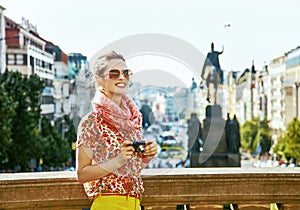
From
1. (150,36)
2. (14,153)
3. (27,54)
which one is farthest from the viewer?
(27,54)

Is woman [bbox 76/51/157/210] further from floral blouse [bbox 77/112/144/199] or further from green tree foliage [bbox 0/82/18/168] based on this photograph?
green tree foliage [bbox 0/82/18/168]

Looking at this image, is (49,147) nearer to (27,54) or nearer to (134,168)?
(27,54)

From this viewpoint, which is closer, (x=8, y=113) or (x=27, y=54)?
(x=8, y=113)

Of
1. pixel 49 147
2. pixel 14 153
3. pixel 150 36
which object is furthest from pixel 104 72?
pixel 49 147

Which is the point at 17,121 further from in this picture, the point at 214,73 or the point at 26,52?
the point at 26,52

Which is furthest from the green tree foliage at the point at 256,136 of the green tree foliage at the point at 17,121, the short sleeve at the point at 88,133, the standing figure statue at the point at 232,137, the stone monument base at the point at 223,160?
the short sleeve at the point at 88,133

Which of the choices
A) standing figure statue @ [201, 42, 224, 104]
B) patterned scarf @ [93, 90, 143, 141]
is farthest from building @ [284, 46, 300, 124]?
patterned scarf @ [93, 90, 143, 141]

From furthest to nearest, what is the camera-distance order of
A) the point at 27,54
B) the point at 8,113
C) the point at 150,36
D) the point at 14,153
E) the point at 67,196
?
the point at 27,54 → the point at 14,153 → the point at 8,113 → the point at 67,196 → the point at 150,36

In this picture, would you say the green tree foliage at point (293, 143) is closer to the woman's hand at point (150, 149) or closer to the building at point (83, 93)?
the building at point (83, 93)

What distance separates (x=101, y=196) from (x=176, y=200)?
1.34 metres

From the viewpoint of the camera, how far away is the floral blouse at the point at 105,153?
4344mm

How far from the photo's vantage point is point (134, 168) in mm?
4480

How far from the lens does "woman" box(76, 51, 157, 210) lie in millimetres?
4309

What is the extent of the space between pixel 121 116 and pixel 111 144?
17 centimetres
